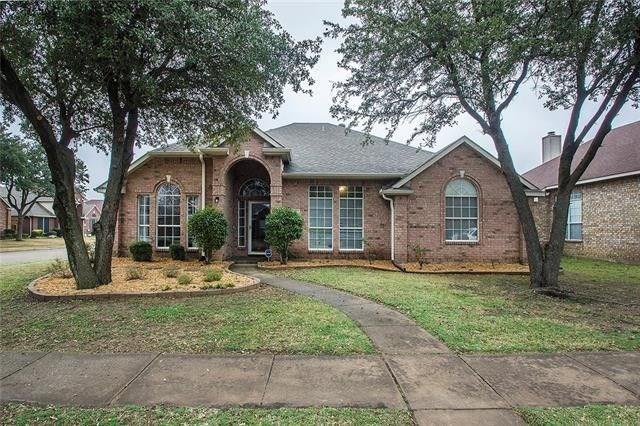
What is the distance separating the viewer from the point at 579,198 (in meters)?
16.7

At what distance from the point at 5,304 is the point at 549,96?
13.6 metres

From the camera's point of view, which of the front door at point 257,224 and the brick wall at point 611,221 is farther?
the front door at point 257,224

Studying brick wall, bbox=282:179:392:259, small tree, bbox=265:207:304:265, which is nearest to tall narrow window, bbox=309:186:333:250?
brick wall, bbox=282:179:392:259

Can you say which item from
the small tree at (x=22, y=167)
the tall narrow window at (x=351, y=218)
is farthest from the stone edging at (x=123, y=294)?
the small tree at (x=22, y=167)

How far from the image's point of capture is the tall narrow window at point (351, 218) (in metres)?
13.9

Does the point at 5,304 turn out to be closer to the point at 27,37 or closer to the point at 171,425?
the point at 27,37

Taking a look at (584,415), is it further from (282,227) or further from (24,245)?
(24,245)

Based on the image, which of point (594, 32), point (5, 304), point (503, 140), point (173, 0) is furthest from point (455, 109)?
point (5, 304)

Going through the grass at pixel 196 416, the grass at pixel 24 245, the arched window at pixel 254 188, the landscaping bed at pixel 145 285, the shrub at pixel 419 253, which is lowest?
the grass at pixel 24 245

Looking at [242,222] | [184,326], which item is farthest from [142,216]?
[184,326]

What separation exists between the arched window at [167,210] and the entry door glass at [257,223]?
10.1 ft

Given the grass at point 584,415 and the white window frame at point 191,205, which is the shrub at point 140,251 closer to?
the white window frame at point 191,205

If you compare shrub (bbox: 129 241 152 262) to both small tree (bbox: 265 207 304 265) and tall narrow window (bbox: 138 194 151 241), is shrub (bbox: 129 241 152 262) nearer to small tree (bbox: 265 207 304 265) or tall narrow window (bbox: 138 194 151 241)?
tall narrow window (bbox: 138 194 151 241)

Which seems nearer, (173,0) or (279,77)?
(173,0)
